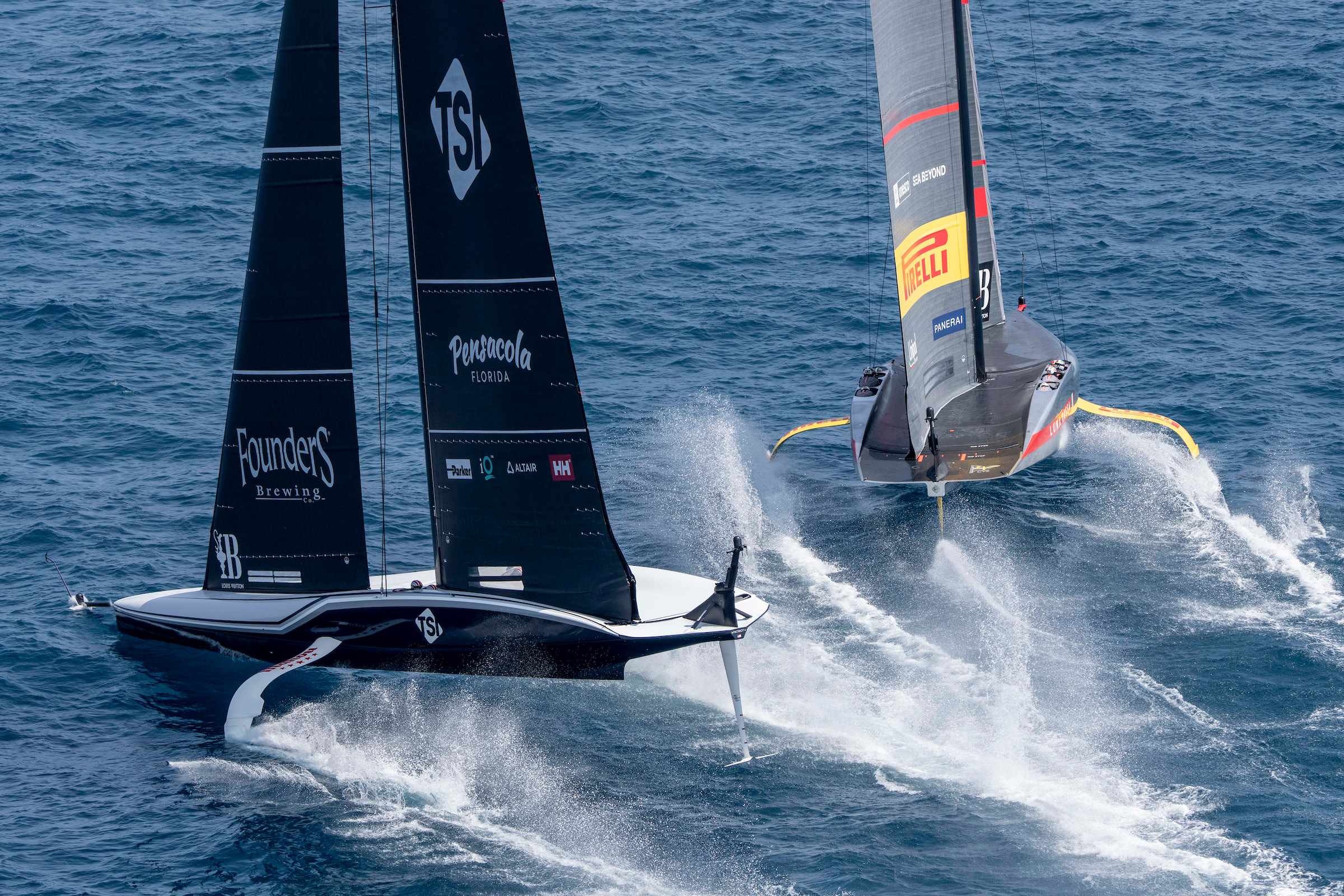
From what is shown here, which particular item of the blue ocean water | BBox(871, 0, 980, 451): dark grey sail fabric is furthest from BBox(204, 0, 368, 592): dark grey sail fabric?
BBox(871, 0, 980, 451): dark grey sail fabric

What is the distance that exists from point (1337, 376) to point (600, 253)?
2780 cm

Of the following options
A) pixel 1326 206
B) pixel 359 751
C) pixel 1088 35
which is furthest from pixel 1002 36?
pixel 359 751

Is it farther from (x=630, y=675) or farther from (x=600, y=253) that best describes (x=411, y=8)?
(x=600, y=253)

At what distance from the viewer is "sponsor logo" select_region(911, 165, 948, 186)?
47.9 m

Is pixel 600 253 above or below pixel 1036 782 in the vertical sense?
above

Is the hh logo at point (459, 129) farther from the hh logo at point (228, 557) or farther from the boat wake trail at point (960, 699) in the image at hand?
the boat wake trail at point (960, 699)

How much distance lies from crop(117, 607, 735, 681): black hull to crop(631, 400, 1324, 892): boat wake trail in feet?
11.8

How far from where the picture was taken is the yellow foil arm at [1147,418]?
165 ft

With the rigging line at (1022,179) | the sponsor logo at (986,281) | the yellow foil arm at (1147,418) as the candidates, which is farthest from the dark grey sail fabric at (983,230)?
the yellow foil arm at (1147,418)

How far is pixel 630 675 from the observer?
40.2 meters

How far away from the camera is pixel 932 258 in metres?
48.8

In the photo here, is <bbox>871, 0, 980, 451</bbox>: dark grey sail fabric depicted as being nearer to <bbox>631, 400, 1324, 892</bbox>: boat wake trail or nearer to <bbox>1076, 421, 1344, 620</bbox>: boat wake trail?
<bbox>631, 400, 1324, 892</bbox>: boat wake trail

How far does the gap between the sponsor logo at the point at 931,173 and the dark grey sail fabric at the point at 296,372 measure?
19382mm

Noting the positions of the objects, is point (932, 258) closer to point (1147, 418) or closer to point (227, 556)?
point (1147, 418)
